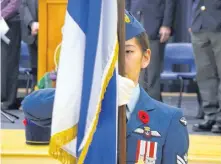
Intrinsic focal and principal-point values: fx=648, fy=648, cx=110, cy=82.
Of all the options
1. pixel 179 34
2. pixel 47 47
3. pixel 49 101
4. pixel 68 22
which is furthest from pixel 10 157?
pixel 179 34

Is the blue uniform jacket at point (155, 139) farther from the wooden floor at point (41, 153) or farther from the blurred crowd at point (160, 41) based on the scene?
the blurred crowd at point (160, 41)

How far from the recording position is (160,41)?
4898 millimetres

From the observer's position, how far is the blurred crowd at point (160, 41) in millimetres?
4379

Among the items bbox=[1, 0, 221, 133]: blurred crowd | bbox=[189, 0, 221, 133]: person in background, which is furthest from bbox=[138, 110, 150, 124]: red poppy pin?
bbox=[189, 0, 221, 133]: person in background

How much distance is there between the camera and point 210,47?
4402 millimetres

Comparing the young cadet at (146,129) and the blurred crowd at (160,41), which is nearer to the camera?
the young cadet at (146,129)

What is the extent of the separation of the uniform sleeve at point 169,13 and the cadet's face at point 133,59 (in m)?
2.94

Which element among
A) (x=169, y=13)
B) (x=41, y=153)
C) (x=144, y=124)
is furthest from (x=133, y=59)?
(x=169, y=13)

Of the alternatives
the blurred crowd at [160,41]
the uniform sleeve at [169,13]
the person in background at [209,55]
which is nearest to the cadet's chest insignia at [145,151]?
the blurred crowd at [160,41]

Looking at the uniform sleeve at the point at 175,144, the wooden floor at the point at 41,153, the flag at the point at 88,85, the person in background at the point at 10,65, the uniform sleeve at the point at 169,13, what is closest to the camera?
the flag at the point at 88,85

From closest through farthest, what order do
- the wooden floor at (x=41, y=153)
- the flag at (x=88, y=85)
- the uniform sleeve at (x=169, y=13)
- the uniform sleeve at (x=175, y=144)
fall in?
the flag at (x=88, y=85) → the uniform sleeve at (x=175, y=144) → the wooden floor at (x=41, y=153) → the uniform sleeve at (x=169, y=13)

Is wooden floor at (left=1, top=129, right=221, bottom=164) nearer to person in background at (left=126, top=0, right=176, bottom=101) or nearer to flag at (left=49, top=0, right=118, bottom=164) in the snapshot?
person in background at (left=126, top=0, right=176, bottom=101)

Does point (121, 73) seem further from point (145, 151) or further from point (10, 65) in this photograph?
point (10, 65)

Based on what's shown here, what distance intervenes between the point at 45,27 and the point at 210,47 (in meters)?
1.14
